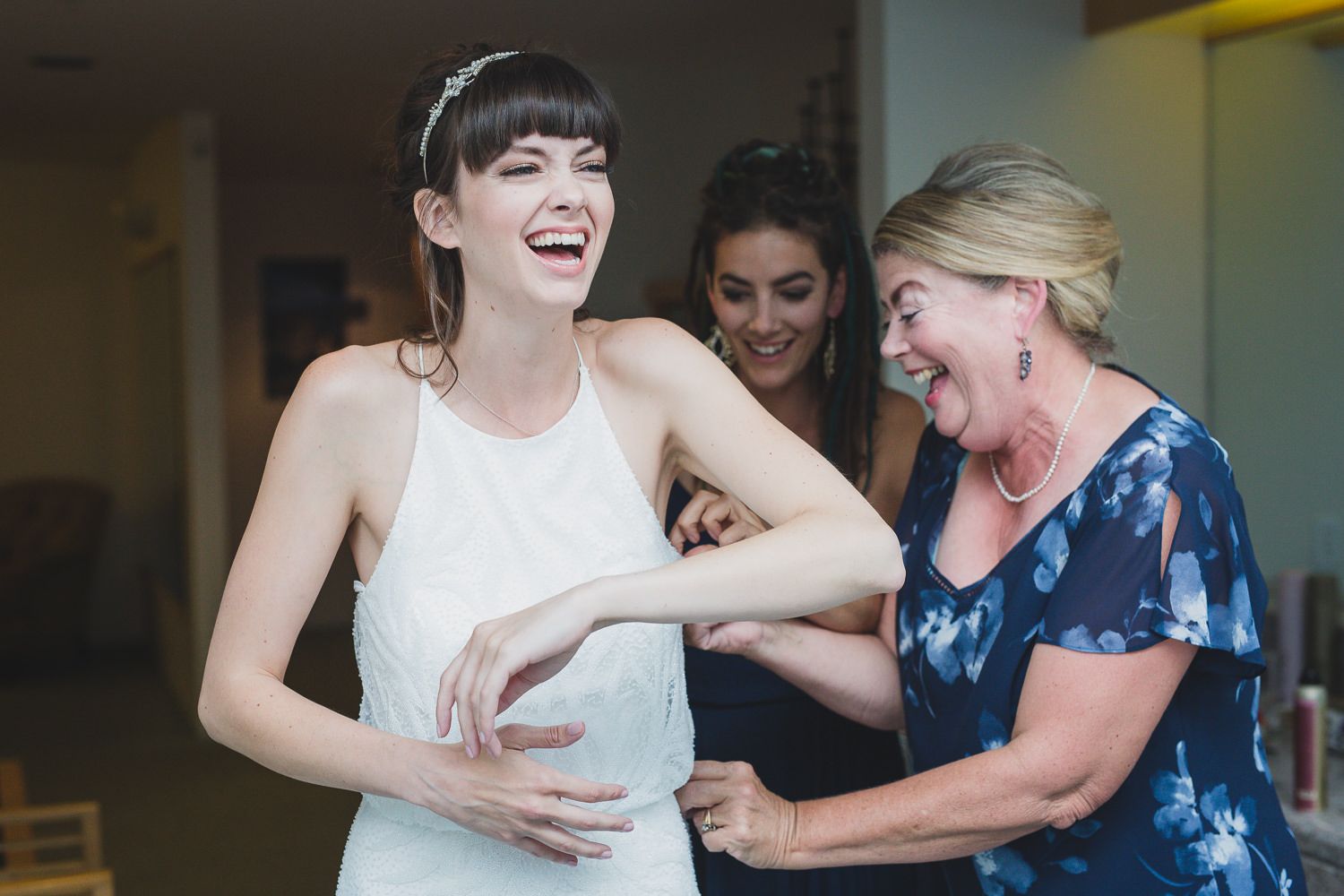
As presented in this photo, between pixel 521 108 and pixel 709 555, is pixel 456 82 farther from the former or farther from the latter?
pixel 709 555

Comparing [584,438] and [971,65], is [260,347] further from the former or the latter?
[584,438]

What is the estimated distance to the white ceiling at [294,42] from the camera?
4301 millimetres

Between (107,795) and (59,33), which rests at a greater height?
(59,33)

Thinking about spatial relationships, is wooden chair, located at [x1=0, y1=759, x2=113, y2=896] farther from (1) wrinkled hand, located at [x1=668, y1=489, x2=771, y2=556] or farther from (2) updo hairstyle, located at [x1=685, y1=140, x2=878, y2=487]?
(2) updo hairstyle, located at [x1=685, y1=140, x2=878, y2=487]

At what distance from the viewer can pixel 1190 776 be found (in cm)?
147

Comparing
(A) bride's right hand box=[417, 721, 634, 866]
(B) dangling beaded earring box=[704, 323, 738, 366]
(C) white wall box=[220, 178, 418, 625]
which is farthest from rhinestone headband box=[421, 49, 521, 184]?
(C) white wall box=[220, 178, 418, 625]

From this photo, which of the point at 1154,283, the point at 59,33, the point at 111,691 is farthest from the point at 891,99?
the point at 111,691

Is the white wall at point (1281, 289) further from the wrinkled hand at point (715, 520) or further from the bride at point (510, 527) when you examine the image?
the bride at point (510, 527)

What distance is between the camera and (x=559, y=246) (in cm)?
124

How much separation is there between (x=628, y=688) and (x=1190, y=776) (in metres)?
0.71

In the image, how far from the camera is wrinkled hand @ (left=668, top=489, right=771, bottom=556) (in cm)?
155

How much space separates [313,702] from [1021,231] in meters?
1.01

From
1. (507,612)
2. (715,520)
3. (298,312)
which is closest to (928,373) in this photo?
(715,520)

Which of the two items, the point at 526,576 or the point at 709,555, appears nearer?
the point at 709,555
